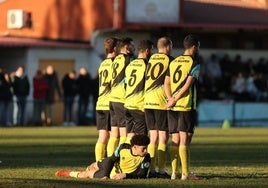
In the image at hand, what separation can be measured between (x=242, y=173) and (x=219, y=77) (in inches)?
1083

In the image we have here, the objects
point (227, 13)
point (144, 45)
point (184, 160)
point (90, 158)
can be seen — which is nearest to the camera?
point (184, 160)

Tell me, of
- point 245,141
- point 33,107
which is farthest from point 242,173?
point 33,107

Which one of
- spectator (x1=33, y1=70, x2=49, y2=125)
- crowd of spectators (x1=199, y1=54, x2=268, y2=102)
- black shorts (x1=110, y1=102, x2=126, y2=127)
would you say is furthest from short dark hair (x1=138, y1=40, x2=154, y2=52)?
crowd of spectators (x1=199, y1=54, x2=268, y2=102)

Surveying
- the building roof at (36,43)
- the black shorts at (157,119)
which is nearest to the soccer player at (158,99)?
the black shorts at (157,119)

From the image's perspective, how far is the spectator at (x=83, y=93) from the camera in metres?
42.3

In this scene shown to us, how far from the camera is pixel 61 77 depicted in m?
46.7

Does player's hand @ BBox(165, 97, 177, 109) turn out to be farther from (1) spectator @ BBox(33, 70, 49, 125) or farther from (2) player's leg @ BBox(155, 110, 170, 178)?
(1) spectator @ BBox(33, 70, 49, 125)

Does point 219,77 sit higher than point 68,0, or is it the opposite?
point 68,0

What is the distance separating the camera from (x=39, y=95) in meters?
41.8

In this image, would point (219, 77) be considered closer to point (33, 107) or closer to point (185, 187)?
point (33, 107)

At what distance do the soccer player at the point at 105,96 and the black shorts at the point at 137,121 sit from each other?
3.05ft

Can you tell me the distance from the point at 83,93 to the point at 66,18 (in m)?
7.63

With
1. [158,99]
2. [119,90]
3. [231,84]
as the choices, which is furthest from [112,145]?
[231,84]

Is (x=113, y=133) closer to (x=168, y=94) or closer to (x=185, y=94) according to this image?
(x=168, y=94)
